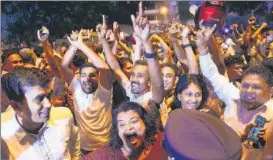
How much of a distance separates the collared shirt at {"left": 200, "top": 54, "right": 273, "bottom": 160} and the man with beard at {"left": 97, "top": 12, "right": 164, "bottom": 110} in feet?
1.22

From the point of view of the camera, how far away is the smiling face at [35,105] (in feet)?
10.2

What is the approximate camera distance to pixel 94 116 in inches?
178

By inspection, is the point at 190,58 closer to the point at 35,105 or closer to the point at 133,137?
the point at 133,137

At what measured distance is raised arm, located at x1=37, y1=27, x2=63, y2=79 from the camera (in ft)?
16.5

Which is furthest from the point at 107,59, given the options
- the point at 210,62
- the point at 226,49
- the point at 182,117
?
the point at 226,49

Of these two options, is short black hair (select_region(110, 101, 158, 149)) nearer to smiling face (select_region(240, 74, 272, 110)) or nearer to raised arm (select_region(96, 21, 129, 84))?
smiling face (select_region(240, 74, 272, 110))

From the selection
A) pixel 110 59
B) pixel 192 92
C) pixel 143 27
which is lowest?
pixel 192 92

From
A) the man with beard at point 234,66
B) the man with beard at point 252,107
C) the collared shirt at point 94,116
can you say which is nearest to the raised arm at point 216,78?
the man with beard at point 252,107

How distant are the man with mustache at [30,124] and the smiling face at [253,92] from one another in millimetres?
1192

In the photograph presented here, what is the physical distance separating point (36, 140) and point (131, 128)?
0.57 meters

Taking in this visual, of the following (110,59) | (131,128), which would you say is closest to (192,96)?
(131,128)

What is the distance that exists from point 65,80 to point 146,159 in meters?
2.06

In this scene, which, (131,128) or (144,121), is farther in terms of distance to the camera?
(144,121)

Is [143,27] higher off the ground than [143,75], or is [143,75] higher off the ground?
[143,27]
